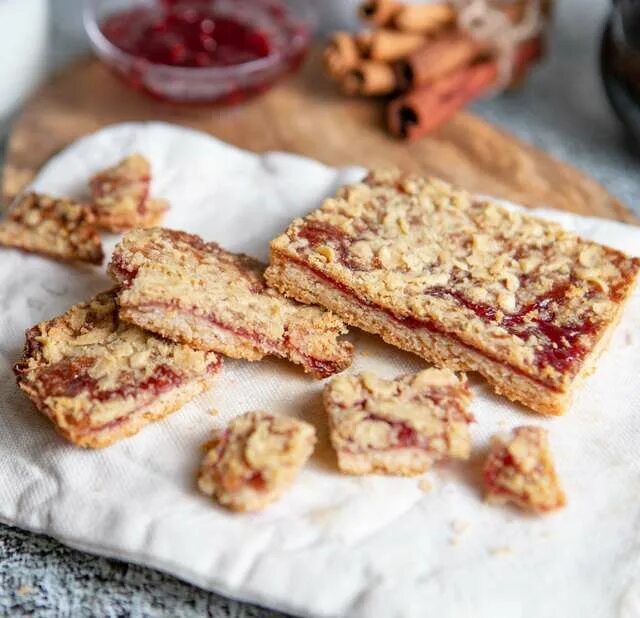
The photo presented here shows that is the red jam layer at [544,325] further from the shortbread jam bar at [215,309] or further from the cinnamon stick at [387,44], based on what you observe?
the cinnamon stick at [387,44]

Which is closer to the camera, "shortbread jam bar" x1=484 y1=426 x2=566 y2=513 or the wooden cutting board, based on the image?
"shortbread jam bar" x1=484 y1=426 x2=566 y2=513

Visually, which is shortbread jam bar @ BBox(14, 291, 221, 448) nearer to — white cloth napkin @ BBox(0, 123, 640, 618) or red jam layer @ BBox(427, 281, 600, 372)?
white cloth napkin @ BBox(0, 123, 640, 618)

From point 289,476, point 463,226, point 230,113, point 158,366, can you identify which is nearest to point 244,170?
point 230,113

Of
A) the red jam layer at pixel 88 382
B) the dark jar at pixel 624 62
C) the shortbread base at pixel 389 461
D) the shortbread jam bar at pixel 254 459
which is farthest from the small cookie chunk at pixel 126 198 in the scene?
the dark jar at pixel 624 62

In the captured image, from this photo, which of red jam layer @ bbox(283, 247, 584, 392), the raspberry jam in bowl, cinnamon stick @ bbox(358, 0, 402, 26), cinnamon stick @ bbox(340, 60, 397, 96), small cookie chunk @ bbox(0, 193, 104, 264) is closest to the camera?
red jam layer @ bbox(283, 247, 584, 392)

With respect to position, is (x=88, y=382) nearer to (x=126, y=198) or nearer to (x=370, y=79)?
(x=126, y=198)

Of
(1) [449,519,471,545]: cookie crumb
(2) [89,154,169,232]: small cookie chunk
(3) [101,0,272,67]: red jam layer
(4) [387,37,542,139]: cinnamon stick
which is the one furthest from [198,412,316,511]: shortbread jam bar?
(3) [101,0,272,67]: red jam layer

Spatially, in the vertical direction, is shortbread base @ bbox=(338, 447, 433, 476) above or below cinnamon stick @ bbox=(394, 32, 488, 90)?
below
